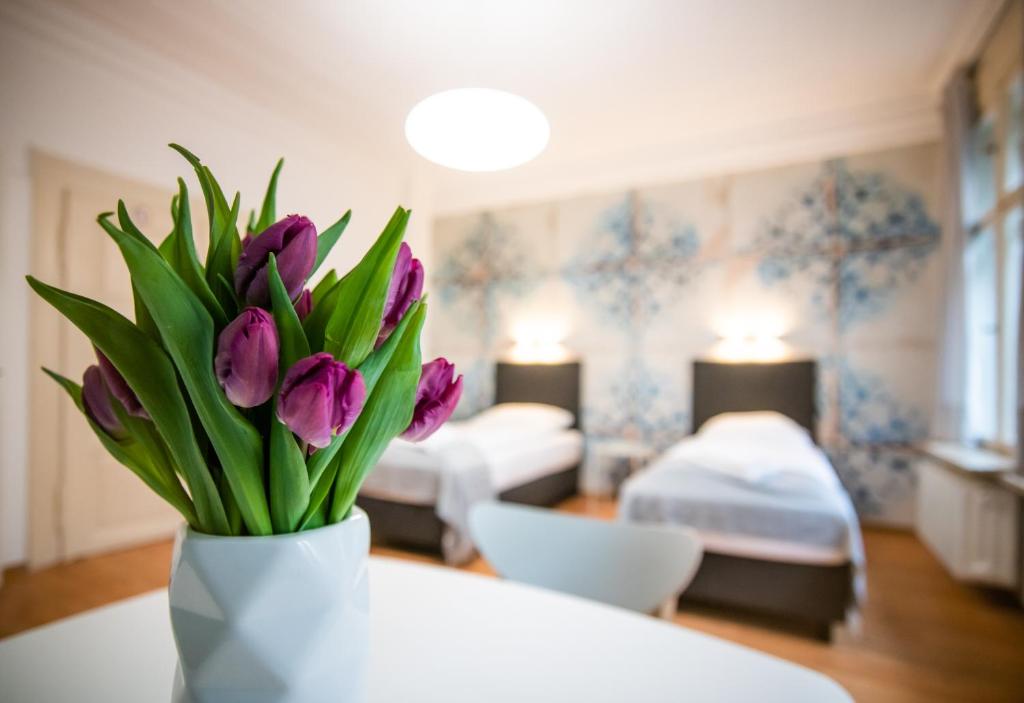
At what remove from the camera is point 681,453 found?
278 cm

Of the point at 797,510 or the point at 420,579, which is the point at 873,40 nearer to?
the point at 797,510

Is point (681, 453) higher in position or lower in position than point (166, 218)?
lower

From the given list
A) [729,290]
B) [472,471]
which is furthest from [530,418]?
[729,290]

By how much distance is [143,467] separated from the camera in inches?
18.4

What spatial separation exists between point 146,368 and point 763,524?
2.37 metres

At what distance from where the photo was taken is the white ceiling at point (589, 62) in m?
0.57

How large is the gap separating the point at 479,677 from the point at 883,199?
427 centimetres

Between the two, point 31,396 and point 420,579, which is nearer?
point 420,579

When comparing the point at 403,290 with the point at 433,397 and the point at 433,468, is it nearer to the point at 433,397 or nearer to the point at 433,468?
the point at 433,397

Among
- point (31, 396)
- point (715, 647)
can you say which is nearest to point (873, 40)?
point (715, 647)

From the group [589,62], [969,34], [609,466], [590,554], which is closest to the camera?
[590,554]

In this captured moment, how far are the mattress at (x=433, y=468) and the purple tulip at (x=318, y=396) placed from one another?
7.16ft

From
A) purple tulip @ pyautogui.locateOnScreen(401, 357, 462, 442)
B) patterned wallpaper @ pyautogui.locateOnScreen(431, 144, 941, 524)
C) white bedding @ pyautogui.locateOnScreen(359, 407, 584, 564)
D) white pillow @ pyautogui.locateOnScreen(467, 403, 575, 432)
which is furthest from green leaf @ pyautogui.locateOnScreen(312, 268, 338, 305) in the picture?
white pillow @ pyautogui.locateOnScreen(467, 403, 575, 432)

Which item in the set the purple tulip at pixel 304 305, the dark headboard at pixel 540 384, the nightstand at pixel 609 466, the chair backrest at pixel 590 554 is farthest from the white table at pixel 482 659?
the dark headboard at pixel 540 384
